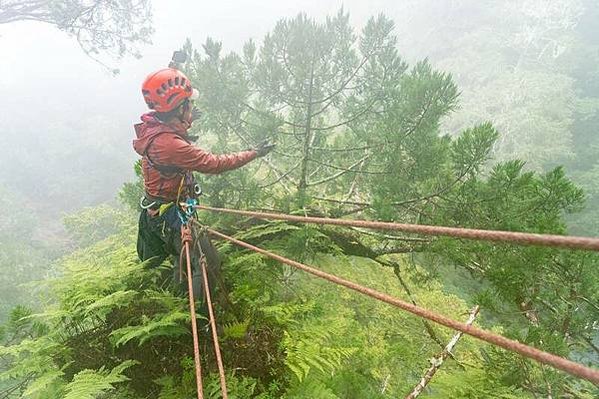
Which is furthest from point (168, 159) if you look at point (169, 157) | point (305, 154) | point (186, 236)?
point (305, 154)

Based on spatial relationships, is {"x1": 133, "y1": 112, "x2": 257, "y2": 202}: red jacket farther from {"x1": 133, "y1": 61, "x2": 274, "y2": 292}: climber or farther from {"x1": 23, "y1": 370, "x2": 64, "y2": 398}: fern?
{"x1": 23, "y1": 370, "x2": 64, "y2": 398}: fern

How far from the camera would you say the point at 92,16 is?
18.1 m

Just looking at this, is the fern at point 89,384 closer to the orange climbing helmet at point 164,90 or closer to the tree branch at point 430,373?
the tree branch at point 430,373

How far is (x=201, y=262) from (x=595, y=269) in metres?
3.11

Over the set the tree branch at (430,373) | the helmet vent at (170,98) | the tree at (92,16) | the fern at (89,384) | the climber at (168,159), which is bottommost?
the tree branch at (430,373)

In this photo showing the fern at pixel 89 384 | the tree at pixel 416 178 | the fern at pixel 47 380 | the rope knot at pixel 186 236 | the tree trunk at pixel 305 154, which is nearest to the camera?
the fern at pixel 89 384

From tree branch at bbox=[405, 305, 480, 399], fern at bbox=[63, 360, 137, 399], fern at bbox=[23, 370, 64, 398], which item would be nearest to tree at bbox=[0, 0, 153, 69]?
fern at bbox=[23, 370, 64, 398]

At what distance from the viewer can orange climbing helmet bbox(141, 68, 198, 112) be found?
4.30 metres

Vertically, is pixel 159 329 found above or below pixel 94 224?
below

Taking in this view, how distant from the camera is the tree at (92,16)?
18.0m

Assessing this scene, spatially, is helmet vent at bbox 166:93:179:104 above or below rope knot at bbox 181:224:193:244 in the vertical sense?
above

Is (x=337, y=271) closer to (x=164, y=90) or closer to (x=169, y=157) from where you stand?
(x=169, y=157)

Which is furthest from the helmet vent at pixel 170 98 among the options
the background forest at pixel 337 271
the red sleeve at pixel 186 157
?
the background forest at pixel 337 271

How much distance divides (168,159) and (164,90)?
2.51ft
